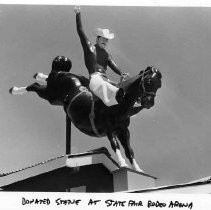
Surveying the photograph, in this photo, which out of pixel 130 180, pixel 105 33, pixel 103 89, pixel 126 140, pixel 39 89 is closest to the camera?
pixel 130 180

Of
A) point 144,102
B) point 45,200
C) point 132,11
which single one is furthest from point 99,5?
point 45,200

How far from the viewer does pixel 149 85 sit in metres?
7.00

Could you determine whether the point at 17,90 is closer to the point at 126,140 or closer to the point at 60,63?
the point at 60,63

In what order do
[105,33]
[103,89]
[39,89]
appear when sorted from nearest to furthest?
1. [103,89]
2. [105,33]
3. [39,89]

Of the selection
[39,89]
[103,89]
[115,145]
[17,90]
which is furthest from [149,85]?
[17,90]

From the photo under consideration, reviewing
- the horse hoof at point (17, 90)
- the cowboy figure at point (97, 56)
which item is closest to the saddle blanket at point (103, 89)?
the cowboy figure at point (97, 56)

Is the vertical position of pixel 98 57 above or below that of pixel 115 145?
above

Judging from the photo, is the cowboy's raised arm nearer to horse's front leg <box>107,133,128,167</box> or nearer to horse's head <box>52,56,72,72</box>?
horse's head <box>52,56,72,72</box>

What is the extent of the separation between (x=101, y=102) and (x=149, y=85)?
0.78m

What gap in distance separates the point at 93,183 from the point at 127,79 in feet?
4.84

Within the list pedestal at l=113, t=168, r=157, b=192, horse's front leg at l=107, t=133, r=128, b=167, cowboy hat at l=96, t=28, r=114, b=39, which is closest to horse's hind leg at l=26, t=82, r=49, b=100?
cowboy hat at l=96, t=28, r=114, b=39

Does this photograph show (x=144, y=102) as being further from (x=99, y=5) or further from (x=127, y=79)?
(x=99, y=5)

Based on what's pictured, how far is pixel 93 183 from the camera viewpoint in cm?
746

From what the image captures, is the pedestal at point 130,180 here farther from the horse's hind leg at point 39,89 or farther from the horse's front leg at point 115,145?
the horse's hind leg at point 39,89
